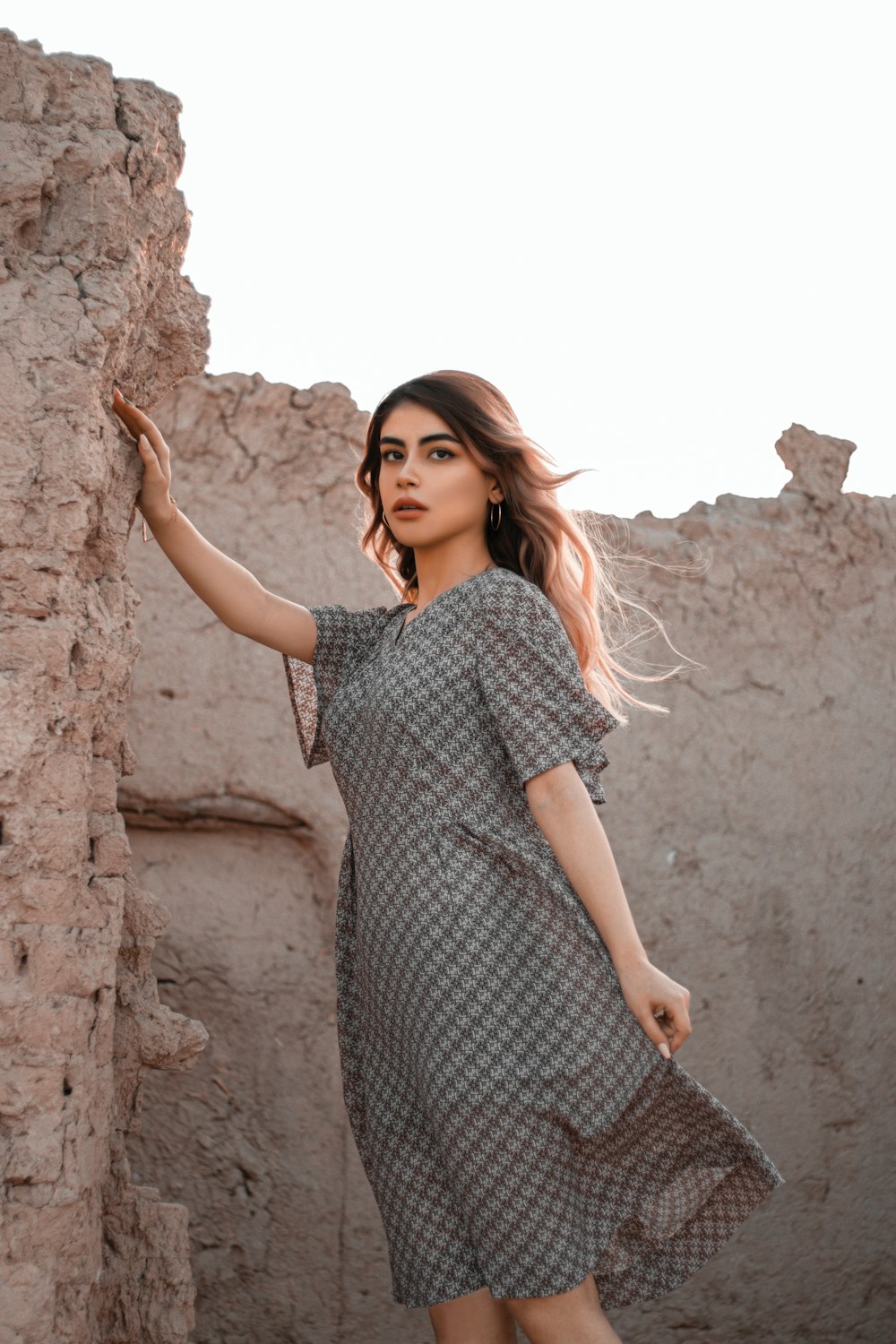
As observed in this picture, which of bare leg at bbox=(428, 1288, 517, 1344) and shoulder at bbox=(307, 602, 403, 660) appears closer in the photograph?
bare leg at bbox=(428, 1288, 517, 1344)

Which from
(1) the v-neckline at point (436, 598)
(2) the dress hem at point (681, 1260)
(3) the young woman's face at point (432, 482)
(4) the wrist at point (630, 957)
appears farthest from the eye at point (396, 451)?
(2) the dress hem at point (681, 1260)

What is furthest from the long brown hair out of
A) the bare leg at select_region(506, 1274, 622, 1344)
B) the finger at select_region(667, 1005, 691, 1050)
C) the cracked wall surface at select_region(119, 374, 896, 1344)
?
the cracked wall surface at select_region(119, 374, 896, 1344)

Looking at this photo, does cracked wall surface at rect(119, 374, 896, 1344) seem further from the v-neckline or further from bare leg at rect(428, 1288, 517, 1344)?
bare leg at rect(428, 1288, 517, 1344)

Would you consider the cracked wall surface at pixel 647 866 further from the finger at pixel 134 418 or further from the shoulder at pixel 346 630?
the finger at pixel 134 418

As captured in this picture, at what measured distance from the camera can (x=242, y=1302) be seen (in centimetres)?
333

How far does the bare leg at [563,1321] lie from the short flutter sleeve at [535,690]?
73 cm

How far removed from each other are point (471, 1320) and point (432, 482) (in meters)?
1.28

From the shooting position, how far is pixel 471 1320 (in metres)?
2.03

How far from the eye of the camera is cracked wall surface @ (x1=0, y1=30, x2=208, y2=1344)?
179cm

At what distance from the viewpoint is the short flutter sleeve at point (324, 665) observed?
238 cm

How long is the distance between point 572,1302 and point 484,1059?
0.35 metres

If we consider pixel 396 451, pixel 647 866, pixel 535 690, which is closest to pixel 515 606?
pixel 535 690

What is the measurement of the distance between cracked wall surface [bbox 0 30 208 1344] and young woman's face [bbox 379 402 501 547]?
43cm

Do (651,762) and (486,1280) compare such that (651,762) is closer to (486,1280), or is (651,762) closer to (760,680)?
(760,680)
